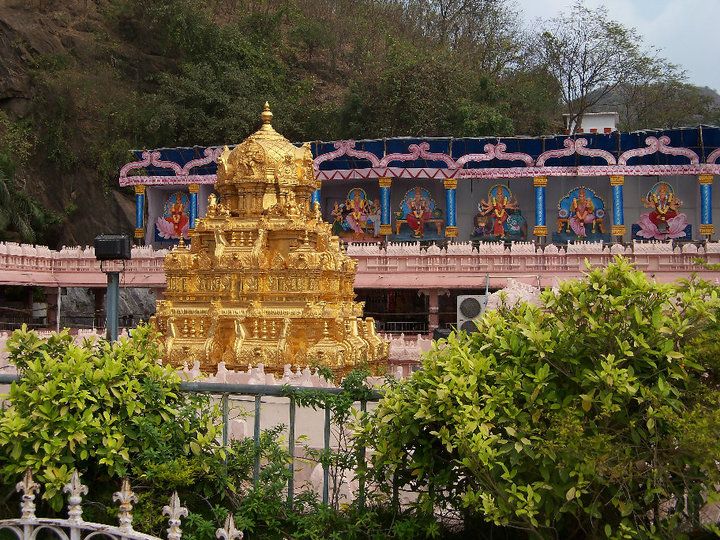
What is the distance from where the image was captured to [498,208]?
32406 mm

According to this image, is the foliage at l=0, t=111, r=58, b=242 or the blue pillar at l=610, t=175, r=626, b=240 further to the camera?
the foliage at l=0, t=111, r=58, b=242

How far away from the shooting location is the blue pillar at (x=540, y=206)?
1193 inches

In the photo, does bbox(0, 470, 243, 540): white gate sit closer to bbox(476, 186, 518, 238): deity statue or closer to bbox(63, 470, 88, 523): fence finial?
bbox(63, 470, 88, 523): fence finial

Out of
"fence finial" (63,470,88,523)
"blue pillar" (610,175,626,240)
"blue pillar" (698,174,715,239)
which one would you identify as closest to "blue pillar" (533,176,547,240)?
"blue pillar" (610,175,626,240)

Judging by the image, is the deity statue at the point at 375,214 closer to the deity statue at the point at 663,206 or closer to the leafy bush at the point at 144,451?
the deity statue at the point at 663,206

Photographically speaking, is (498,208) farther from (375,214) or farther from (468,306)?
(468,306)

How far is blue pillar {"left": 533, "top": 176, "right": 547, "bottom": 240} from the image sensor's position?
99.5 feet

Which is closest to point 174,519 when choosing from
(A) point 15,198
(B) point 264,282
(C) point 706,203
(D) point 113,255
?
(D) point 113,255

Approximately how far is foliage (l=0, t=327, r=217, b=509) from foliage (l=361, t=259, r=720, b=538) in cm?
178

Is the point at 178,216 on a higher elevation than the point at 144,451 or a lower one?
higher

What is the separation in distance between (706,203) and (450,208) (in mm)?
8713

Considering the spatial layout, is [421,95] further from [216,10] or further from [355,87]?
[216,10]

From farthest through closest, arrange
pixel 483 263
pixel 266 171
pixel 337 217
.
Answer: pixel 337 217, pixel 483 263, pixel 266 171

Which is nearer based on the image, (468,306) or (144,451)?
(144,451)
